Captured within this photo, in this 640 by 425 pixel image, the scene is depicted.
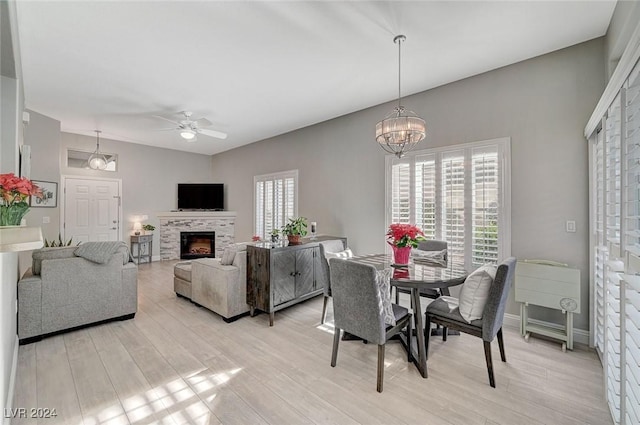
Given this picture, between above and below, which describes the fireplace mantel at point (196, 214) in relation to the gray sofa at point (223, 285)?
above

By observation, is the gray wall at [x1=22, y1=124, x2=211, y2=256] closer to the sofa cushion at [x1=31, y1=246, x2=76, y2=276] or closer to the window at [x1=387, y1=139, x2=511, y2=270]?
the sofa cushion at [x1=31, y1=246, x2=76, y2=276]

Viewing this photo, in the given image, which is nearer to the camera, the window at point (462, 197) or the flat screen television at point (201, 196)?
the window at point (462, 197)

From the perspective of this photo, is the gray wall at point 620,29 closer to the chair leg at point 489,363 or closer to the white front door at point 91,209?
the chair leg at point 489,363

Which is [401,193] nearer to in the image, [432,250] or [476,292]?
[432,250]

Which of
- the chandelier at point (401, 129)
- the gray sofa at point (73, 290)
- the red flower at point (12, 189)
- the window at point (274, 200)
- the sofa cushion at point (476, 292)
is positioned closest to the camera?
the red flower at point (12, 189)

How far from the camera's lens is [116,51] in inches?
115

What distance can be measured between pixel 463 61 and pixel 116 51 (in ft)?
12.3

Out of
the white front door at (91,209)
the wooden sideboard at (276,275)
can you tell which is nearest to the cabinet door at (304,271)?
the wooden sideboard at (276,275)

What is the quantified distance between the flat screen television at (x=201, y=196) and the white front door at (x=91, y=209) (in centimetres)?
146

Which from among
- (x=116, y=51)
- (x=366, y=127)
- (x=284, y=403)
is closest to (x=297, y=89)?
(x=366, y=127)

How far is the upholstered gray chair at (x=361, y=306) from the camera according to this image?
85.3 inches

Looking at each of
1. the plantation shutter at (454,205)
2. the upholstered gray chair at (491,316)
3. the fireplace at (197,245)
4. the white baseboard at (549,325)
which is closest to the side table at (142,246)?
the fireplace at (197,245)

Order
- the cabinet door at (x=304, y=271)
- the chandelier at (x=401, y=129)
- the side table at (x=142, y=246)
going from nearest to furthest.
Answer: the chandelier at (x=401, y=129) → the cabinet door at (x=304, y=271) → the side table at (x=142, y=246)

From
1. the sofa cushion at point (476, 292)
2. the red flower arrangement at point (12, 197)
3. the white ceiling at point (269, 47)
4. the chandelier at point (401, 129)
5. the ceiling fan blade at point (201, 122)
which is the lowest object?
the sofa cushion at point (476, 292)
